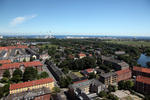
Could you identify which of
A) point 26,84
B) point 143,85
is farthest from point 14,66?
point 143,85

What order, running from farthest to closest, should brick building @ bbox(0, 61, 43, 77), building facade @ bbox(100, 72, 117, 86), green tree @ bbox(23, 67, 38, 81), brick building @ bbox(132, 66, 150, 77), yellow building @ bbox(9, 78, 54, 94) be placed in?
brick building @ bbox(0, 61, 43, 77)
brick building @ bbox(132, 66, 150, 77)
green tree @ bbox(23, 67, 38, 81)
building facade @ bbox(100, 72, 117, 86)
yellow building @ bbox(9, 78, 54, 94)

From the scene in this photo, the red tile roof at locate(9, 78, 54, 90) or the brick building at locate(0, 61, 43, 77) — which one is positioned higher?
the brick building at locate(0, 61, 43, 77)

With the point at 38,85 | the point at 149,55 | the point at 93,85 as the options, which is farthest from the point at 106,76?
the point at 149,55

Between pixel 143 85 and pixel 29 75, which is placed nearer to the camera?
pixel 143 85

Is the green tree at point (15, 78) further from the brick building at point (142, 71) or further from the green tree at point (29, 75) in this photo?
the brick building at point (142, 71)

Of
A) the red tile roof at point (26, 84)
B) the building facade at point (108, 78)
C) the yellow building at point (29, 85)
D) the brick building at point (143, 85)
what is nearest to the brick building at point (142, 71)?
the brick building at point (143, 85)

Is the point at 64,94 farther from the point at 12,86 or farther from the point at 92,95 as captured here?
the point at 12,86

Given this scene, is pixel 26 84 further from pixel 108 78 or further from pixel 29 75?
pixel 108 78

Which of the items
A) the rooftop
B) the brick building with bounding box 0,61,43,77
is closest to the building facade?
the rooftop

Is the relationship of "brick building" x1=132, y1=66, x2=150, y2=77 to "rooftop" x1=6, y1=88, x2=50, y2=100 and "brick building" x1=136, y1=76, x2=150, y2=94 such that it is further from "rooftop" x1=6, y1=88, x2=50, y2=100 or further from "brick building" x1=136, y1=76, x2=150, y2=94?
"rooftop" x1=6, y1=88, x2=50, y2=100

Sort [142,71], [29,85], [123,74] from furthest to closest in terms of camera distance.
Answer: [142,71] < [123,74] < [29,85]

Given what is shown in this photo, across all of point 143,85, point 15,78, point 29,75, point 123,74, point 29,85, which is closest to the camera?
point 29,85
